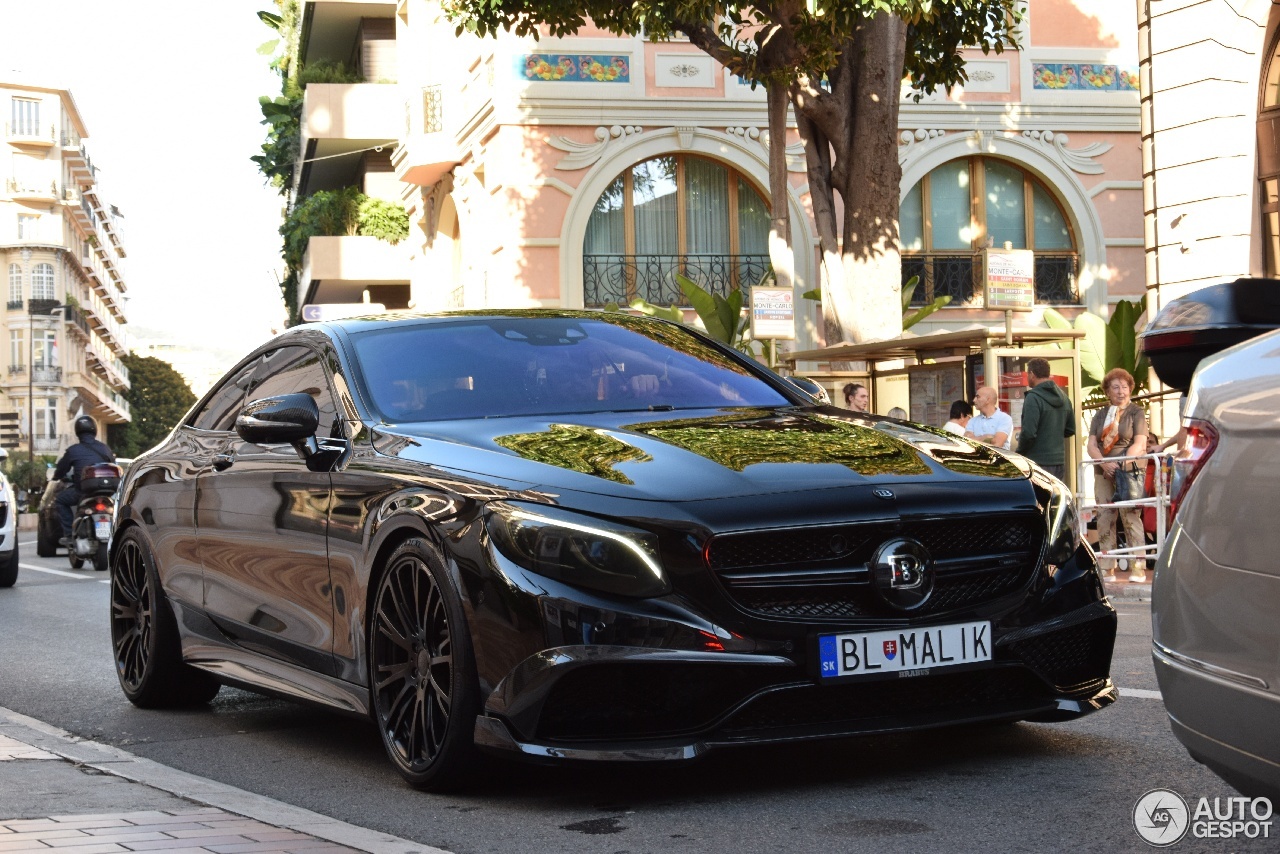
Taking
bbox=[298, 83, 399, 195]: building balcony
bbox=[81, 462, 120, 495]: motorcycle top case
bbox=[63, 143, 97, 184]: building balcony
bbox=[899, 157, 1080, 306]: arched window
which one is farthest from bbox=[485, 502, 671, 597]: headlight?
bbox=[63, 143, 97, 184]: building balcony

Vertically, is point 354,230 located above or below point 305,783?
above

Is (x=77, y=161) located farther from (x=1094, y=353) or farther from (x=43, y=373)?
(x=1094, y=353)

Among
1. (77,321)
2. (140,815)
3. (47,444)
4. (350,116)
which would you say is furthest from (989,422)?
(77,321)

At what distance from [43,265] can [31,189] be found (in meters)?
4.83

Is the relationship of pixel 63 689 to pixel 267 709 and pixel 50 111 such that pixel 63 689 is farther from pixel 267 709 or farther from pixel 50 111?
pixel 50 111

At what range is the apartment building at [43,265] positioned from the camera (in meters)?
112

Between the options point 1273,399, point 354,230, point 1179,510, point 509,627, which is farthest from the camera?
point 354,230

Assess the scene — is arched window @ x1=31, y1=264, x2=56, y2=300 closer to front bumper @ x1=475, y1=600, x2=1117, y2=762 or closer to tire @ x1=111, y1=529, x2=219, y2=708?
tire @ x1=111, y1=529, x2=219, y2=708

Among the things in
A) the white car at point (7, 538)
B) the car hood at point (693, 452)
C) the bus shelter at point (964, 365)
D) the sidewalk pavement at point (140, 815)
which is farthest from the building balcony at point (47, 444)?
the car hood at point (693, 452)

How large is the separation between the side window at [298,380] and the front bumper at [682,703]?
165cm

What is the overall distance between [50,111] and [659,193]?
98.2 metres

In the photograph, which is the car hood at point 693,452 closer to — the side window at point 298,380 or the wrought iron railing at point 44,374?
the side window at point 298,380

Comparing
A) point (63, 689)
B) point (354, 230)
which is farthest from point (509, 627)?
point (354, 230)

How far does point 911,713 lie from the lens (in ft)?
16.8
